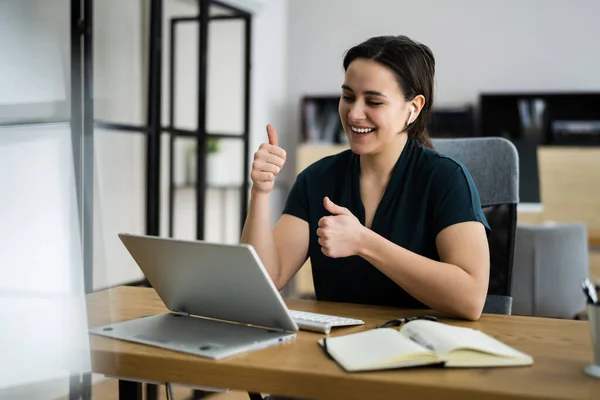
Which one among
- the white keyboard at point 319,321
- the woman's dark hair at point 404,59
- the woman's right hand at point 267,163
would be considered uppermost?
the woman's dark hair at point 404,59

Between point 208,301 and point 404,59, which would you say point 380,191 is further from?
point 208,301

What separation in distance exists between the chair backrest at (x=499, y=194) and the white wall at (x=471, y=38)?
147 inches

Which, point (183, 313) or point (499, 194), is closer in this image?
point (183, 313)

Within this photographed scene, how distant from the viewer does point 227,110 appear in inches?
187

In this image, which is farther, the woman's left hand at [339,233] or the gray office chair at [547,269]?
the gray office chair at [547,269]

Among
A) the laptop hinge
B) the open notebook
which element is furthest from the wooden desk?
the laptop hinge

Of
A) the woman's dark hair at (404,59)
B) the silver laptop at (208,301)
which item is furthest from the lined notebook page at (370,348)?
the woman's dark hair at (404,59)

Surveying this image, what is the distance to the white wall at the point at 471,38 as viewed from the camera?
5.28 metres

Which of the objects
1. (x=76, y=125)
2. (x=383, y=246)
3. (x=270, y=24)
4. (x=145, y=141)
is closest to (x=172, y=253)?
(x=76, y=125)

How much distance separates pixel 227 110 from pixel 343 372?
3.94m

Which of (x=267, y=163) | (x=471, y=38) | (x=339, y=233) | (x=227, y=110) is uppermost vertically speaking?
(x=471, y=38)

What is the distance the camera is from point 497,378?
0.90m

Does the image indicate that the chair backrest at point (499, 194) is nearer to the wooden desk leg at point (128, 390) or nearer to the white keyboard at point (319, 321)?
the white keyboard at point (319, 321)

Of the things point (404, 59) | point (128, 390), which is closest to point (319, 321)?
point (128, 390)
